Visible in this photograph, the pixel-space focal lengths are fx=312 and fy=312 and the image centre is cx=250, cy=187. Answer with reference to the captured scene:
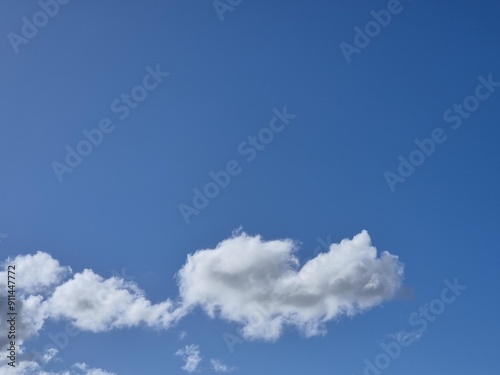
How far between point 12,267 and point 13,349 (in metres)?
21.2

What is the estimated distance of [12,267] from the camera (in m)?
82.3

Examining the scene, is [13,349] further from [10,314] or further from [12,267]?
[12,267]

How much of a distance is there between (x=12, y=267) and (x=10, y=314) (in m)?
12.5

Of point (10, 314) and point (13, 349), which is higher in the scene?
point (10, 314)

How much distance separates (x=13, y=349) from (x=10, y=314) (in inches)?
351

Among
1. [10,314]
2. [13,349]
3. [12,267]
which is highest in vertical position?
[12,267]

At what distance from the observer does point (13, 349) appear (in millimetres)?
81500

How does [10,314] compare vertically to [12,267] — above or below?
below

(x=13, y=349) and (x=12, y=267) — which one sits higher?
(x=12, y=267)

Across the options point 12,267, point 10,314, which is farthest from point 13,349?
point 12,267

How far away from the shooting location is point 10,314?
82500mm
